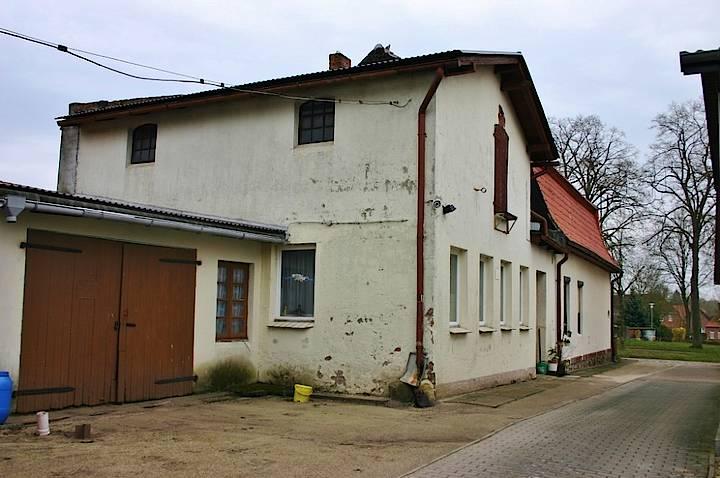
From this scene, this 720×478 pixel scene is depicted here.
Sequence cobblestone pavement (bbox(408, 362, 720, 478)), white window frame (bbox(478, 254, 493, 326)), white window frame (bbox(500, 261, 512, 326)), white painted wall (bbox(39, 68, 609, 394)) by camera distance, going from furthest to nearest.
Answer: white window frame (bbox(500, 261, 512, 326)), white window frame (bbox(478, 254, 493, 326)), white painted wall (bbox(39, 68, 609, 394)), cobblestone pavement (bbox(408, 362, 720, 478))

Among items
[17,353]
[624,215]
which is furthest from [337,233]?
[624,215]

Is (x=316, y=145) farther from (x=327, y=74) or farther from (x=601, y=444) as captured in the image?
(x=601, y=444)

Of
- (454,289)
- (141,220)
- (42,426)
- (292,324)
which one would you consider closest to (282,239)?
(292,324)

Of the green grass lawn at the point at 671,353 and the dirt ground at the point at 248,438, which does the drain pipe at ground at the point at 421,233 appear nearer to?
the dirt ground at the point at 248,438

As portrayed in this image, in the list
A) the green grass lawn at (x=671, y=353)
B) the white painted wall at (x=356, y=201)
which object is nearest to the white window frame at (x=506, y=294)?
the white painted wall at (x=356, y=201)

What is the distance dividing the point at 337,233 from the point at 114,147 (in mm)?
6050

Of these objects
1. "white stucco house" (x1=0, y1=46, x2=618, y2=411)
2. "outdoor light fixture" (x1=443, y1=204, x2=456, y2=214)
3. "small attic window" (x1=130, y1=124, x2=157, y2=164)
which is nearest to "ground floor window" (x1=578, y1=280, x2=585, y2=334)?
"white stucco house" (x1=0, y1=46, x2=618, y2=411)

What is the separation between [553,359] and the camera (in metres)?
19.9

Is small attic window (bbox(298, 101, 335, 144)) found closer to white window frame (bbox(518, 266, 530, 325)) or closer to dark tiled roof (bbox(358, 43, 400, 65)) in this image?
dark tiled roof (bbox(358, 43, 400, 65))

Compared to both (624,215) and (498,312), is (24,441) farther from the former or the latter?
(624,215)

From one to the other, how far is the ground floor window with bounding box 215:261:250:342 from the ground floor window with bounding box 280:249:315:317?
2.21 ft

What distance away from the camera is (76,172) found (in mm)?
16688

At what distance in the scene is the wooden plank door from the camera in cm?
972

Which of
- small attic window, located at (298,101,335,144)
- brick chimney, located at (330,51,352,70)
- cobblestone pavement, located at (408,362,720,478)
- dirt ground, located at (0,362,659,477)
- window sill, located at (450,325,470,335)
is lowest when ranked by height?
cobblestone pavement, located at (408,362,720,478)
